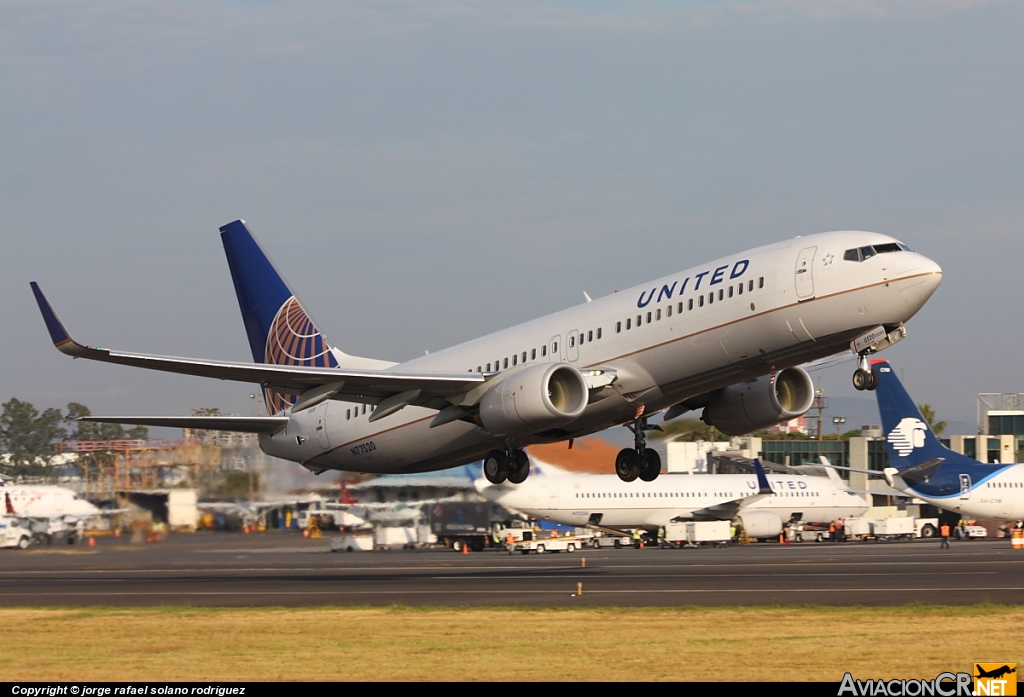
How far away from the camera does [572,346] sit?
35312 mm

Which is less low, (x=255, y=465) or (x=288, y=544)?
(x=255, y=465)

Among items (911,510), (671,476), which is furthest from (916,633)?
(911,510)

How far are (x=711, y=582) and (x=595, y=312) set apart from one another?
9.65 m

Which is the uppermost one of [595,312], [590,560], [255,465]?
[595,312]

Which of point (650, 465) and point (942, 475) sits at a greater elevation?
point (650, 465)

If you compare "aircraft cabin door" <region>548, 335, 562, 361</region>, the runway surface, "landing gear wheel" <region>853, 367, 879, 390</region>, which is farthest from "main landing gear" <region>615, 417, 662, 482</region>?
"landing gear wheel" <region>853, 367, 879, 390</region>

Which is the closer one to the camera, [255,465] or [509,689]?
[509,689]

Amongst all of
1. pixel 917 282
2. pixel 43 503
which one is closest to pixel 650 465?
pixel 917 282

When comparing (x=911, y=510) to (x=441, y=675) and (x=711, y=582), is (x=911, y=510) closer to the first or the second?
(x=711, y=582)

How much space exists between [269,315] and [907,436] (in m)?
41.9

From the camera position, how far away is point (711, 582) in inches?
1518

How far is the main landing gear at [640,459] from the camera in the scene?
4003cm

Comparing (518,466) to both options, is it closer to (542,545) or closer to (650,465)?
(650,465)

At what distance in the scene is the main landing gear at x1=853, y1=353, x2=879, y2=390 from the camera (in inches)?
1244
